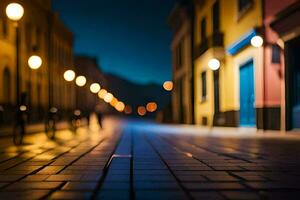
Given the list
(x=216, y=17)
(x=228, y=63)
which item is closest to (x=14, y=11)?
(x=228, y=63)

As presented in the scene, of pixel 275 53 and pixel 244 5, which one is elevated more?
pixel 244 5

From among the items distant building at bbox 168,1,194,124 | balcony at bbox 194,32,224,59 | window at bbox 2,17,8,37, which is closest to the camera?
balcony at bbox 194,32,224,59

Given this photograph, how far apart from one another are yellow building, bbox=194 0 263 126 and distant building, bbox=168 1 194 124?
1651 millimetres

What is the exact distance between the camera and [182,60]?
121 ft

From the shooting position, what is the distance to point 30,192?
4.75m

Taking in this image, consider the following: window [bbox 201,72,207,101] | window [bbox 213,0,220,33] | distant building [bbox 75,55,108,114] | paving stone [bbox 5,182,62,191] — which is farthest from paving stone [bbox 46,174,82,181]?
distant building [bbox 75,55,108,114]

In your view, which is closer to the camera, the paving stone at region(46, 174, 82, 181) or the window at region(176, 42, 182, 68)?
the paving stone at region(46, 174, 82, 181)

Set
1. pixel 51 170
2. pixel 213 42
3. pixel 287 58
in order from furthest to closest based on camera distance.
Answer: pixel 213 42, pixel 287 58, pixel 51 170

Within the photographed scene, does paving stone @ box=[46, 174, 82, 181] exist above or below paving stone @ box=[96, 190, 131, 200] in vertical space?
above

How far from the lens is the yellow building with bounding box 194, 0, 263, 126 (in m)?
19.1

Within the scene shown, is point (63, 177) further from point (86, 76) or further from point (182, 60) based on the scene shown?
point (86, 76)

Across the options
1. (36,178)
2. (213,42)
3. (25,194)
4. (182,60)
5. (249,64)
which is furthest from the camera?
(182,60)

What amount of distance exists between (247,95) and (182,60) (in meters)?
16.7

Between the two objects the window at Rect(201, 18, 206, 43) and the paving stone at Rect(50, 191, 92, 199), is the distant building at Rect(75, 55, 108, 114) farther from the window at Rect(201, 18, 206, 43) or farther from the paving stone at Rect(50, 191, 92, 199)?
the paving stone at Rect(50, 191, 92, 199)
